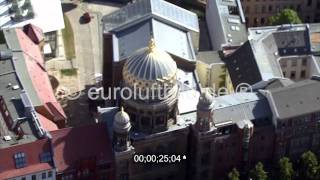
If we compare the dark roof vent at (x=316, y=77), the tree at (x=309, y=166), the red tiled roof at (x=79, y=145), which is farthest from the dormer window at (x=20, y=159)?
the dark roof vent at (x=316, y=77)

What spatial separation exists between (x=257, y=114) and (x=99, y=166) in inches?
1583

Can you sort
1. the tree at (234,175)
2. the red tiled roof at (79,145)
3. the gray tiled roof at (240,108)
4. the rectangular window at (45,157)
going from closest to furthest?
the rectangular window at (45,157), the red tiled roof at (79,145), the tree at (234,175), the gray tiled roof at (240,108)

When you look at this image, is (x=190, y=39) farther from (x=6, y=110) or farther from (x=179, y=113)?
(x=6, y=110)

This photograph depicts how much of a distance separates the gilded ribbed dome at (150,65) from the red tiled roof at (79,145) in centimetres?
1495

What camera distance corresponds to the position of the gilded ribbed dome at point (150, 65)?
170 metres

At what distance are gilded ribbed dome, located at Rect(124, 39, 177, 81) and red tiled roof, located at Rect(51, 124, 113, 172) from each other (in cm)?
1495

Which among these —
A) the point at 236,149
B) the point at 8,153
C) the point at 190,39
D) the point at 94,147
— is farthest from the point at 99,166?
the point at 190,39

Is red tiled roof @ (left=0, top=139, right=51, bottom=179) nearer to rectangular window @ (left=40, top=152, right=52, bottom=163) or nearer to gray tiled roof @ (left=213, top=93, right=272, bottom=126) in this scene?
rectangular window @ (left=40, top=152, right=52, bottom=163)

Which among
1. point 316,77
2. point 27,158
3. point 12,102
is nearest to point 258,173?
point 316,77

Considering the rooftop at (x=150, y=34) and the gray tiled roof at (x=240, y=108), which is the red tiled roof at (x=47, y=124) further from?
the gray tiled roof at (x=240, y=108)

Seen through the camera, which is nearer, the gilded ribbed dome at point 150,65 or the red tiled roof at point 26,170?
the red tiled roof at point 26,170

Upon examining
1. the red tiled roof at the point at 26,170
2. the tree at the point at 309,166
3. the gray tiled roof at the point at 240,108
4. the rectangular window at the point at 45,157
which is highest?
the gray tiled roof at the point at 240,108

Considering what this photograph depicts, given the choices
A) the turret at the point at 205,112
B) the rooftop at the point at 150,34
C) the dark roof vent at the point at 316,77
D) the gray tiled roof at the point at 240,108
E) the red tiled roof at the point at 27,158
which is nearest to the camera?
the red tiled roof at the point at 27,158

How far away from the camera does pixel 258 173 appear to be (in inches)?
7003
